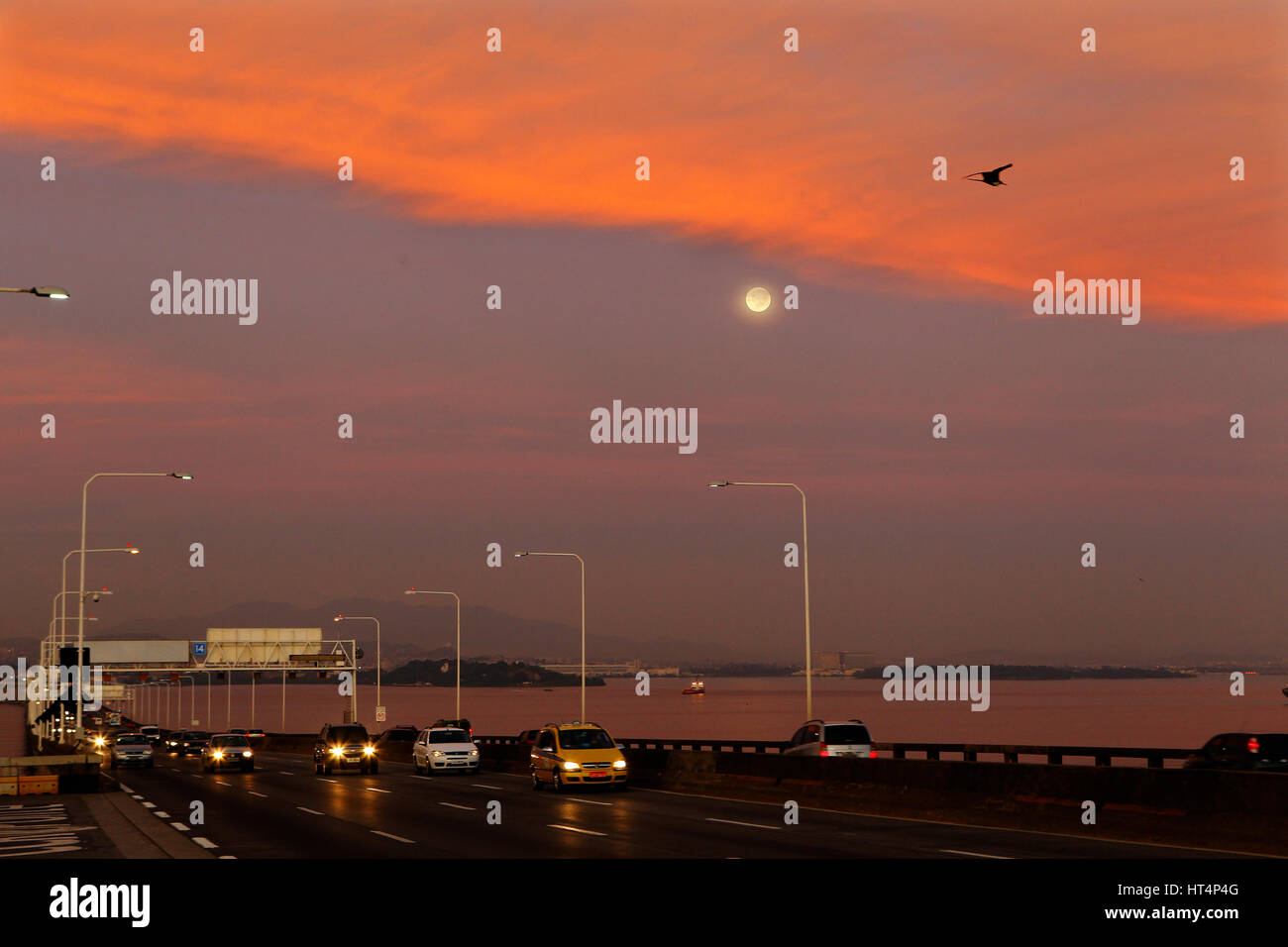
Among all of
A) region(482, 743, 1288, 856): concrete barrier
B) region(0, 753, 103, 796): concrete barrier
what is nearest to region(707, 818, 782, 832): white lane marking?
region(482, 743, 1288, 856): concrete barrier

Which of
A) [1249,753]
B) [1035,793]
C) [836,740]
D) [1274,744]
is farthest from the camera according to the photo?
[836,740]

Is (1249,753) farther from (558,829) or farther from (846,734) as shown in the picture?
(558,829)

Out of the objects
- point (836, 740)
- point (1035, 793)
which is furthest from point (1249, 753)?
point (1035, 793)

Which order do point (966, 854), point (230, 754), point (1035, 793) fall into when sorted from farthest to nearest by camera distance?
point (230, 754) < point (1035, 793) < point (966, 854)

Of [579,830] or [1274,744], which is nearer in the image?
[579,830]

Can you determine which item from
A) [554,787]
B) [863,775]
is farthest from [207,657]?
[863,775]

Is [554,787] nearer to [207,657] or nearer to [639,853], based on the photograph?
[639,853]

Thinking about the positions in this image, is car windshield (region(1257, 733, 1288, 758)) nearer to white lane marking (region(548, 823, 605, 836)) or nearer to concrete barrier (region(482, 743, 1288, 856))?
concrete barrier (region(482, 743, 1288, 856))

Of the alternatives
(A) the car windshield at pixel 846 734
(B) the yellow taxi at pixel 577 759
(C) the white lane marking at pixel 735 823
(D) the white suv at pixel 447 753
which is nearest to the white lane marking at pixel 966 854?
(C) the white lane marking at pixel 735 823
